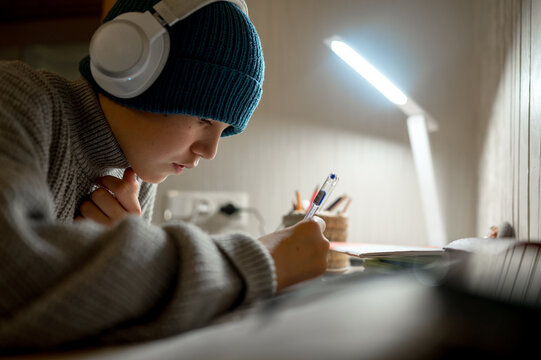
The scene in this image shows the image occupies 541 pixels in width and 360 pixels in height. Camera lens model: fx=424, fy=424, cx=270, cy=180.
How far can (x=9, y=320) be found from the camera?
0.32 meters

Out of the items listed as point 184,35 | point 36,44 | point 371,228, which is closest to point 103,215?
point 184,35

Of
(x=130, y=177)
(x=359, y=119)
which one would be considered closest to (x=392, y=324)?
(x=130, y=177)

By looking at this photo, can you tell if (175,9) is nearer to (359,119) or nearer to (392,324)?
(392,324)

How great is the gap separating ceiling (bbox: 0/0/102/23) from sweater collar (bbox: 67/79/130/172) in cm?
104

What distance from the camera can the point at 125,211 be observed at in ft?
2.23

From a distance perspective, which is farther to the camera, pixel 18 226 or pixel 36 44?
pixel 36 44

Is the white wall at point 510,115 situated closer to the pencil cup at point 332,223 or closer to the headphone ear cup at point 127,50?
the pencil cup at point 332,223

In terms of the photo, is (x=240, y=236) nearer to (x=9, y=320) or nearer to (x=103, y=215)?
(x=9, y=320)

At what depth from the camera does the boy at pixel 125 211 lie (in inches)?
12.9

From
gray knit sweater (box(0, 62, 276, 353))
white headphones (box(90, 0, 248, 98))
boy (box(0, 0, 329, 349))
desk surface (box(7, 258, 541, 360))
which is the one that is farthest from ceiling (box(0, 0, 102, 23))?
desk surface (box(7, 258, 541, 360))

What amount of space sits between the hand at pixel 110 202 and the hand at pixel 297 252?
0.30 metres

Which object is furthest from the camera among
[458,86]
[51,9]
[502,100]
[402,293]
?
[51,9]

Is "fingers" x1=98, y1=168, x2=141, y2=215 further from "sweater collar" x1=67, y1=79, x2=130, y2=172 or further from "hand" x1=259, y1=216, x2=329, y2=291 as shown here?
"hand" x1=259, y1=216, x2=329, y2=291

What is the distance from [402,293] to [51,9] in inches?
68.0
